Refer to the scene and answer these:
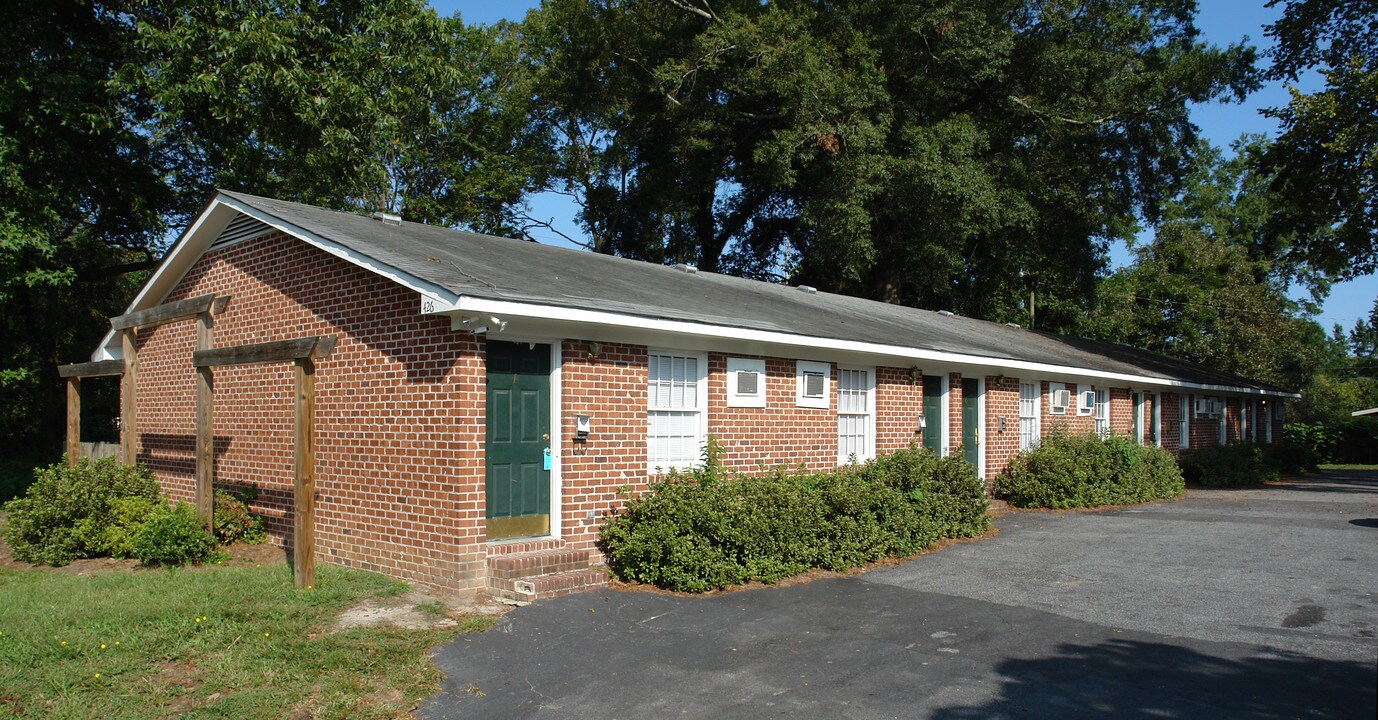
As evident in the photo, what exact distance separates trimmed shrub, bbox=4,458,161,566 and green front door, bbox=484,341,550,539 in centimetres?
504

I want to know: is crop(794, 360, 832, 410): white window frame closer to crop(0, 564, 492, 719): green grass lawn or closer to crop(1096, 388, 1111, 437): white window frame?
crop(0, 564, 492, 719): green grass lawn

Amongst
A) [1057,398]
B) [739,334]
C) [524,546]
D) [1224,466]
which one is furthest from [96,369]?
[1224,466]

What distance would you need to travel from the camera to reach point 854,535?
10.9 metres

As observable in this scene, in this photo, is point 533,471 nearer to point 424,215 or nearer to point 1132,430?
point 1132,430

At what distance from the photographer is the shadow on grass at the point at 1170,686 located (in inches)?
222

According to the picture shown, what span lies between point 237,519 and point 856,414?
8.20 metres

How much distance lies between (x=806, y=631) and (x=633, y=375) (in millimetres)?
Result: 3575

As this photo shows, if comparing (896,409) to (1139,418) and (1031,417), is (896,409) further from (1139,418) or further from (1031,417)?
(1139,418)

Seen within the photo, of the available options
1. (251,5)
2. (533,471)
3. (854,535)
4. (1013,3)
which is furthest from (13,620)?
(1013,3)

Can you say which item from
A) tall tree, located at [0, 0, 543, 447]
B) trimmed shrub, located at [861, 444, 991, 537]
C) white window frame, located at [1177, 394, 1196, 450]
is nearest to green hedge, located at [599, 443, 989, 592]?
trimmed shrub, located at [861, 444, 991, 537]

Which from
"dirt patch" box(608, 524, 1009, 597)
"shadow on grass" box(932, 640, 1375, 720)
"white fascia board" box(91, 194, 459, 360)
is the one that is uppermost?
"white fascia board" box(91, 194, 459, 360)

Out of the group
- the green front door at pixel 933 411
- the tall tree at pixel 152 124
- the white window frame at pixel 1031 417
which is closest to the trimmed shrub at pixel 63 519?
the tall tree at pixel 152 124

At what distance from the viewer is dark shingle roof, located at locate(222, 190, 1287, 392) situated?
9234mm

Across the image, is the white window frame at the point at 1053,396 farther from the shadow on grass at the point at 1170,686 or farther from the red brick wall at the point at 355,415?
the red brick wall at the point at 355,415
